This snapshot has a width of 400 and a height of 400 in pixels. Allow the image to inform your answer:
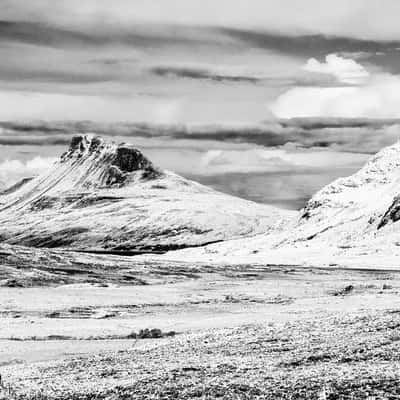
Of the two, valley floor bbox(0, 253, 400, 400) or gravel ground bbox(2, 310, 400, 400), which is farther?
valley floor bbox(0, 253, 400, 400)

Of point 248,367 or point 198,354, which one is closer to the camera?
point 248,367

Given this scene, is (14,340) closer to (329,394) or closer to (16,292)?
(329,394)

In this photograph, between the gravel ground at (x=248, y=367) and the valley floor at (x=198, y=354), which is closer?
the gravel ground at (x=248, y=367)

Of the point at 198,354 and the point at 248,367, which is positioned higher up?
the point at 248,367

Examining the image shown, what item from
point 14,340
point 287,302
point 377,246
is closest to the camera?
point 14,340

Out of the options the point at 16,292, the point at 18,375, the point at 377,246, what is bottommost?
the point at 377,246

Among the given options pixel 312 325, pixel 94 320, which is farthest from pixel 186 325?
pixel 312 325

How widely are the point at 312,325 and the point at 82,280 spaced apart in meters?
67.7

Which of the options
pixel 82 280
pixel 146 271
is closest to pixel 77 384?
pixel 82 280

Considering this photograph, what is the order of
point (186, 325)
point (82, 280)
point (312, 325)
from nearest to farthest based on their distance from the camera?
point (312, 325)
point (186, 325)
point (82, 280)

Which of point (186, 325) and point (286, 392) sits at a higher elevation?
point (286, 392)

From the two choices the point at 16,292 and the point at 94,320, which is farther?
the point at 16,292

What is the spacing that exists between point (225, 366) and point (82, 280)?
73.7 metres

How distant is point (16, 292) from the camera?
7544 cm
